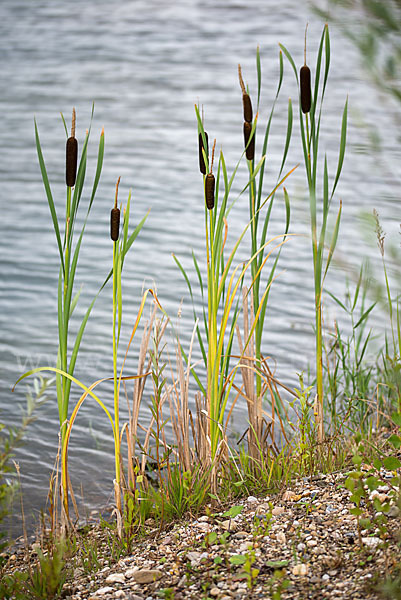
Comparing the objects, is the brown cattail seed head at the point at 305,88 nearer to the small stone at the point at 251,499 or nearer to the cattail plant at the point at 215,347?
the cattail plant at the point at 215,347

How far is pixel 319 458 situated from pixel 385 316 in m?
2.17

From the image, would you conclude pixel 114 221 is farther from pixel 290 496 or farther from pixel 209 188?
pixel 290 496

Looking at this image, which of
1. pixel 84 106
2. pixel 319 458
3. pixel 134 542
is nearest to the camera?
pixel 134 542

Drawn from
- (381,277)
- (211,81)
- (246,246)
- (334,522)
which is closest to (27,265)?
(246,246)

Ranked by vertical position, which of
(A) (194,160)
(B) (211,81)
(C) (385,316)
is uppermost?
(B) (211,81)

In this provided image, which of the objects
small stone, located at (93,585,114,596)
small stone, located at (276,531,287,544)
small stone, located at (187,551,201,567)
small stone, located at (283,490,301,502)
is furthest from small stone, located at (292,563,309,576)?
small stone, located at (93,585,114,596)

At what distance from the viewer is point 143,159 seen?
7.43m

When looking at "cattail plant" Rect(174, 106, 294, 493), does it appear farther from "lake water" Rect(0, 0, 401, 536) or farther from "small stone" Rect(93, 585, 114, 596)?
"small stone" Rect(93, 585, 114, 596)

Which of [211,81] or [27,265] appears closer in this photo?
[27,265]

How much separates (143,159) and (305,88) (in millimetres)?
5124

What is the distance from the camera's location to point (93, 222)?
620 centimetres

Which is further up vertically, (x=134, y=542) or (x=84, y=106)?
(x=84, y=106)

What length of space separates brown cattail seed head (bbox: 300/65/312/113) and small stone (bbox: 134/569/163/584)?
4.95ft

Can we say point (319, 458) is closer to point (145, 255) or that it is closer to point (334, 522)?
point (334, 522)
